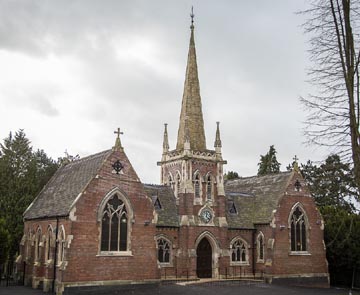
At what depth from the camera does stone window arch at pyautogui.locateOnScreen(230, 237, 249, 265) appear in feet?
122

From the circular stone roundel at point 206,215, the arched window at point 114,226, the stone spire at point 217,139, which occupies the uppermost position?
the stone spire at point 217,139

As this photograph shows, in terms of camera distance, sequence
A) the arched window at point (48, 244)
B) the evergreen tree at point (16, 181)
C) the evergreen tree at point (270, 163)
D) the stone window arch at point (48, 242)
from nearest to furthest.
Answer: the stone window arch at point (48, 242) → the arched window at point (48, 244) → the evergreen tree at point (16, 181) → the evergreen tree at point (270, 163)

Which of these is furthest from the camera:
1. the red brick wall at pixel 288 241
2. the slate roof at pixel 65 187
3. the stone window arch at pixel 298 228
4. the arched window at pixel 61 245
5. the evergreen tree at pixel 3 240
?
the stone window arch at pixel 298 228

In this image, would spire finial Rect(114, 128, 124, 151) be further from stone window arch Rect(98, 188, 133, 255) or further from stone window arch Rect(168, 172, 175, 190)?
stone window arch Rect(168, 172, 175, 190)

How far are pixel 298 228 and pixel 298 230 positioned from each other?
0.54 ft

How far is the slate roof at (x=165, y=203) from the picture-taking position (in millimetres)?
34844

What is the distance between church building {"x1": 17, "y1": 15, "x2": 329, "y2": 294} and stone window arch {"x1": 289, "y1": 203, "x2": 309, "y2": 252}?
0.28ft

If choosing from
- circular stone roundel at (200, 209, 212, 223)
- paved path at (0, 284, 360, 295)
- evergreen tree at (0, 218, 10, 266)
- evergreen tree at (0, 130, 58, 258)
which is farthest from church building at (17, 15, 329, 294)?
evergreen tree at (0, 130, 58, 258)

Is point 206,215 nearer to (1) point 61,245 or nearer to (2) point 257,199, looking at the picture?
(2) point 257,199

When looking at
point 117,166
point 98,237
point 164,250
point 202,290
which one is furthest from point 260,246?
point 98,237

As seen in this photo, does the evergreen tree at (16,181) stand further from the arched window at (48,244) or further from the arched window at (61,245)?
the arched window at (61,245)

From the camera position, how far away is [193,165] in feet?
120

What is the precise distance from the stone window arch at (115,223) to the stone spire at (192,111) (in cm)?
951

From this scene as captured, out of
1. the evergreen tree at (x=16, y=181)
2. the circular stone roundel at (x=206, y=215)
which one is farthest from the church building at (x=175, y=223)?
the evergreen tree at (x=16, y=181)
